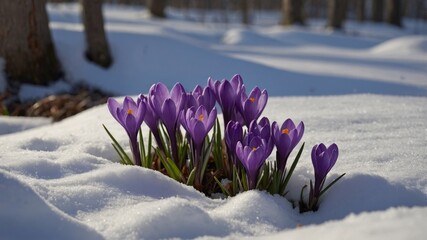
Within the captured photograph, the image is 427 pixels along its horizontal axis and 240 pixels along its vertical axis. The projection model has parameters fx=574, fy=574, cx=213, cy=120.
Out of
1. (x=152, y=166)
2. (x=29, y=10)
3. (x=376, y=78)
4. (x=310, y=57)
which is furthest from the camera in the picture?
(x=310, y=57)

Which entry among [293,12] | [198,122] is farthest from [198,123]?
[293,12]

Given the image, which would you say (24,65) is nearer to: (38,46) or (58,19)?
(38,46)

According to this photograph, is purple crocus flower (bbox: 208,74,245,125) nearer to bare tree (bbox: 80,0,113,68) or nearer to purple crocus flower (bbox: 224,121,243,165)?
purple crocus flower (bbox: 224,121,243,165)

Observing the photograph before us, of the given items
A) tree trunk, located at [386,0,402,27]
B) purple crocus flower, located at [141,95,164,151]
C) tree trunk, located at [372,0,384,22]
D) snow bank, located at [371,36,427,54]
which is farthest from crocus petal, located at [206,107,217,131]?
tree trunk, located at [372,0,384,22]

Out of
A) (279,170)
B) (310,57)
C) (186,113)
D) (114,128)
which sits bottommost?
(310,57)

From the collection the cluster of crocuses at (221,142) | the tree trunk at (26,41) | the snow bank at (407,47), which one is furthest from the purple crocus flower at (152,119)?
the snow bank at (407,47)

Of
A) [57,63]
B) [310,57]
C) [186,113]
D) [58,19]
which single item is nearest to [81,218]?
[186,113]

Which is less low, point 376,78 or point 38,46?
point 38,46
